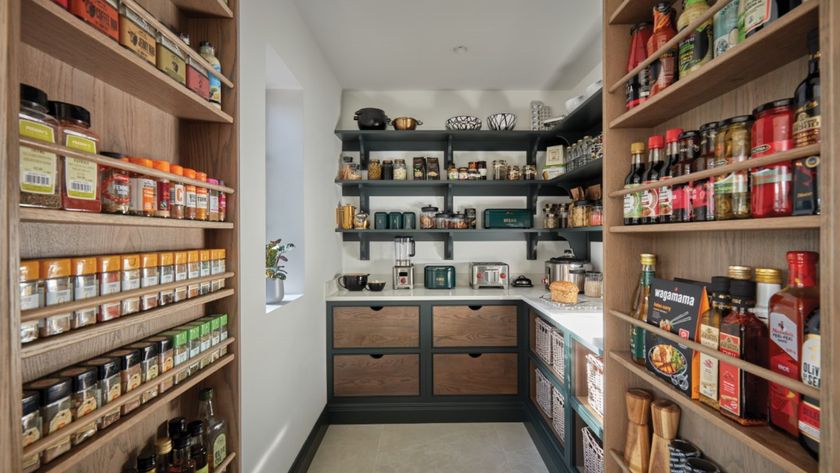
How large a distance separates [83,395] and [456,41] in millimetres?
2510

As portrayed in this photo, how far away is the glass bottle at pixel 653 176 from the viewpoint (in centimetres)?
105

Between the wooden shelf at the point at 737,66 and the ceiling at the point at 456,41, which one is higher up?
the ceiling at the point at 456,41

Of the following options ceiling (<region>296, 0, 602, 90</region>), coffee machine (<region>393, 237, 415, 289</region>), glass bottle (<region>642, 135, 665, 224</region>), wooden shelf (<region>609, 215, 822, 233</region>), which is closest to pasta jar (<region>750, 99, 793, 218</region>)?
wooden shelf (<region>609, 215, 822, 233</region>)

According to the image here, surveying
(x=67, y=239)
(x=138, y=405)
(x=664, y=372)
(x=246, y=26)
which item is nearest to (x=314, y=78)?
(x=246, y=26)

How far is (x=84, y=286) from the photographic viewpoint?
735mm

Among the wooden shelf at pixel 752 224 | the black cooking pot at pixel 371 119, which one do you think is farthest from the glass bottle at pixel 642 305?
the black cooking pot at pixel 371 119

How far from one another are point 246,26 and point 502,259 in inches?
99.1

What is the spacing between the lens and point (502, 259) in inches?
128

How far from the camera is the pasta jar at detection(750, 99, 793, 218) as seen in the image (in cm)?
69

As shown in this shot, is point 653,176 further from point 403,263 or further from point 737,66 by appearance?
point 403,263

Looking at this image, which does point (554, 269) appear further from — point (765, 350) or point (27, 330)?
point (27, 330)

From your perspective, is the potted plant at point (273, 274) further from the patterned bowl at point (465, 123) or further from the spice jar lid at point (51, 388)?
the patterned bowl at point (465, 123)

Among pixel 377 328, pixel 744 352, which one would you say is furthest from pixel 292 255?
pixel 744 352

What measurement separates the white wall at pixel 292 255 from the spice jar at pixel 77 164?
0.57m
